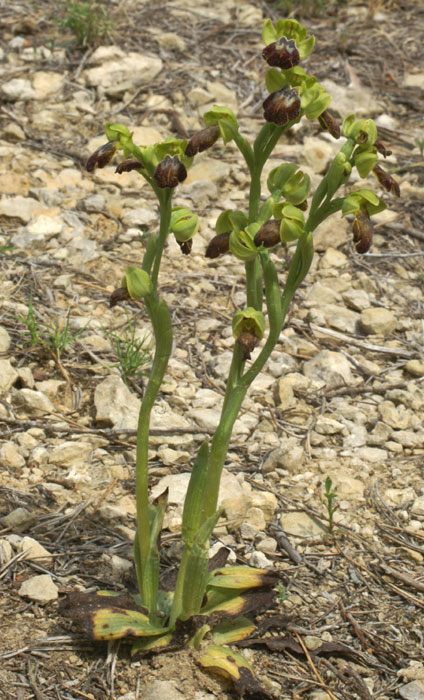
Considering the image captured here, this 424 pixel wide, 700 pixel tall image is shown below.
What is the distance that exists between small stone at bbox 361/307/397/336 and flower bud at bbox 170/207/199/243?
7.81ft

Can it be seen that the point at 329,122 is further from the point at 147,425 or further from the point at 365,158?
the point at 147,425

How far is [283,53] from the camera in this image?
212cm

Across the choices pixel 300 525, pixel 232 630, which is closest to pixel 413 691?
pixel 232 630

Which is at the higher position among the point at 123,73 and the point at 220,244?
the point at 220,244

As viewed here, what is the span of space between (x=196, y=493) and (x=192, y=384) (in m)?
1.57

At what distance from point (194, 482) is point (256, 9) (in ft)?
19.9

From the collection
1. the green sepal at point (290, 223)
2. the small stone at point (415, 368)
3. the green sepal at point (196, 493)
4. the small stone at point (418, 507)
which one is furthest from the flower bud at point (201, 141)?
the small stone at point (415, 368)

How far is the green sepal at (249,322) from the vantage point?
86.7 inches

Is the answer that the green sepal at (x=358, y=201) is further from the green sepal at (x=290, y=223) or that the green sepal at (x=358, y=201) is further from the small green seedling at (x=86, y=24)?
the small green seedling at (x=86, y=24)

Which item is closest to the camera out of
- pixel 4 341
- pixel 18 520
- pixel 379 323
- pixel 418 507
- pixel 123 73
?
pixel 18 520

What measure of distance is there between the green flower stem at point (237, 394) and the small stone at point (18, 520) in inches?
34.5

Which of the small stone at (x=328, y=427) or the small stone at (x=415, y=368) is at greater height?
the small stone at (x=415, y=368)

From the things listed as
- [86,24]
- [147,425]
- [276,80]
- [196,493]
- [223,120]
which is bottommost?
[196,493]

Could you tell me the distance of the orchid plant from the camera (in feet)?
7.22
